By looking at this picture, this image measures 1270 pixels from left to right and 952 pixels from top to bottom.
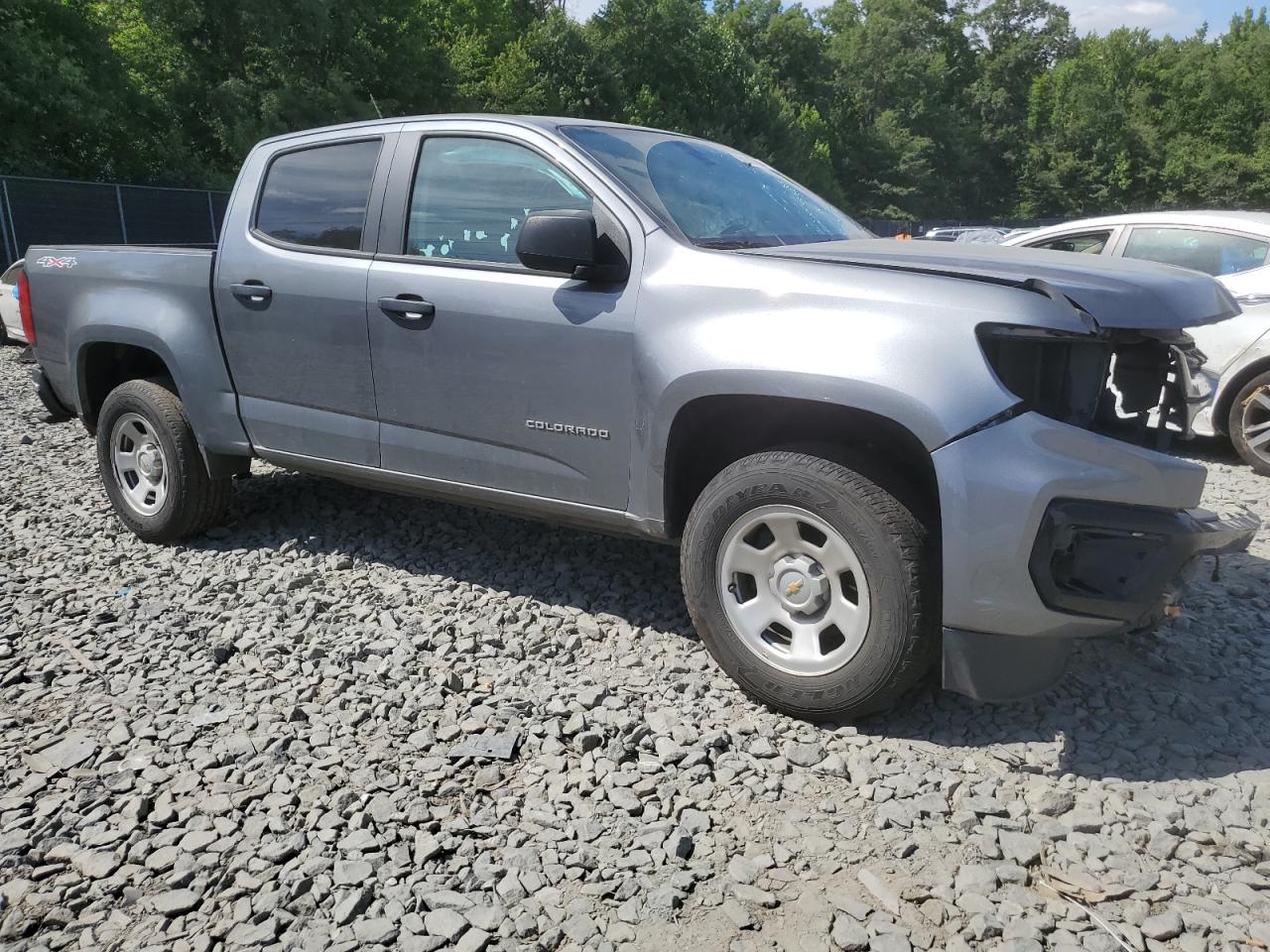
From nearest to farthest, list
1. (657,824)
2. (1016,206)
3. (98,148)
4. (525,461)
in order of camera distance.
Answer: (657,824) < (525,461) < (98,148) < (1016,206)

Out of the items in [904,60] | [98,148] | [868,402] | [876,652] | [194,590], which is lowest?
[194,590]

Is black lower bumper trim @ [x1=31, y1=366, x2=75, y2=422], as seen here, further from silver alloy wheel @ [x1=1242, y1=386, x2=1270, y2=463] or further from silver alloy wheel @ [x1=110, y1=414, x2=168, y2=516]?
silver alloy wheel @ [x1=1242, y1=386, x2=1270, y2=463]

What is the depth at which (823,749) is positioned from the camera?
3068 mm

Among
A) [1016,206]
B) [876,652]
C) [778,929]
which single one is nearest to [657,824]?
[778,929]

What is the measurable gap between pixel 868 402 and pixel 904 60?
8691 centimetres

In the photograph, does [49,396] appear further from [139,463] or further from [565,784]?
[565,784]

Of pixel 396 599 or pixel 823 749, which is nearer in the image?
pixel 823 749

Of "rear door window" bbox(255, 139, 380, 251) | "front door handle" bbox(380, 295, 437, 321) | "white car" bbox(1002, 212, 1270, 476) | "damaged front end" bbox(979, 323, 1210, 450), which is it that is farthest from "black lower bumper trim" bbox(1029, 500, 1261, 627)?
"white car" bbox(1002, 212, 1270, 476)

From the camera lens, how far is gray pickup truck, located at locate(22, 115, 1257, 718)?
8.98 ft

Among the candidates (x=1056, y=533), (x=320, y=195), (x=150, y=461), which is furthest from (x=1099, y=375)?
(x=150, y=461)

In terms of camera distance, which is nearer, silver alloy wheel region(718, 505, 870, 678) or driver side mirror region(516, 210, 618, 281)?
silver alloy wheel region(718, 505, 870, 678)

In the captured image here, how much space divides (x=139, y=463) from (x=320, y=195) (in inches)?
70.7

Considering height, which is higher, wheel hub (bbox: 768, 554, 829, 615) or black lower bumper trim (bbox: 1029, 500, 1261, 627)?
black lower bumper trim (bbox: 1029, 500, 1261, 627)

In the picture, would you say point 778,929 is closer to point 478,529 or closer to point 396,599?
point 396,599
